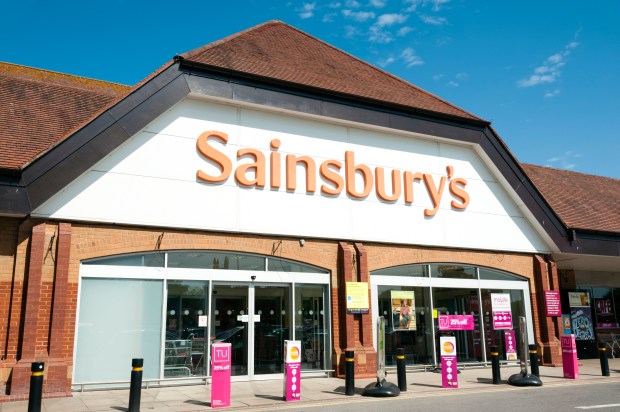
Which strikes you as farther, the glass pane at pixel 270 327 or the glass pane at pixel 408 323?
the glass pane at pixel 408 323

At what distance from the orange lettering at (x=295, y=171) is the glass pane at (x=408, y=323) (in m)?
3.98

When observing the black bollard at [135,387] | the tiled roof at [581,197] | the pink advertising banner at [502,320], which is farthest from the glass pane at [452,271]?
the black bollard at [135,387]

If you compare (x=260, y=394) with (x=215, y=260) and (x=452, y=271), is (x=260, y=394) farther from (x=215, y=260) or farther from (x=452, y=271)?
(x=452, y=271)

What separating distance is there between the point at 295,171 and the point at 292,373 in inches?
250

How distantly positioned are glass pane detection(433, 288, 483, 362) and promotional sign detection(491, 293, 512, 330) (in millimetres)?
688

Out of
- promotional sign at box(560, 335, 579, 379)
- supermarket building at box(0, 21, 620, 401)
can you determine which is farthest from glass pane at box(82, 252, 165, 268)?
promotional sign at box(560, 335, 579, 379)

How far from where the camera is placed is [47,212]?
1288 cm

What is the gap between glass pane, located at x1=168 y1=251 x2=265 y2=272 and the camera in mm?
14375

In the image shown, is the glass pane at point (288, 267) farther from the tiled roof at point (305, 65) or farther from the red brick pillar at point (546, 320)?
the red brick pillar at point (546, 320)

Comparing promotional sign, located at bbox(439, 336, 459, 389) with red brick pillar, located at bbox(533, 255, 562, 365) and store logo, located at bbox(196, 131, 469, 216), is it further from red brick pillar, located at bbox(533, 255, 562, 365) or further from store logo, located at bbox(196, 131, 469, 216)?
red brick pillar, located at bbox(533, 255, 562, 365)

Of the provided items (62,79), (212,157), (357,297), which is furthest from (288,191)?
(62,79)

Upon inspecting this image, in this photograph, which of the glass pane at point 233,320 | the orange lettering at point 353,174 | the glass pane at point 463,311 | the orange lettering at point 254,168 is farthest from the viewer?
the glass pane at point 463,311

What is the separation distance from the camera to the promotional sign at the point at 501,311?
19.0 m

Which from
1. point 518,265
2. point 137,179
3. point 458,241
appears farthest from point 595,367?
point 137,179
